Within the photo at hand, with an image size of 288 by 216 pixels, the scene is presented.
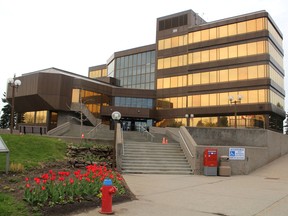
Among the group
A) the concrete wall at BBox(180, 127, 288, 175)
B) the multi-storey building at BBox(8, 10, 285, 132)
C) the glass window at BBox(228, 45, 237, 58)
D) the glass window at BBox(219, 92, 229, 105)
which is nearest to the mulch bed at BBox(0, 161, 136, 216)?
the concrete wall at BBox(180, 127, 288, 175)

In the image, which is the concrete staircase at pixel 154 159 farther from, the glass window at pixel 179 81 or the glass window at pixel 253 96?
the glass window at pixel 179 81

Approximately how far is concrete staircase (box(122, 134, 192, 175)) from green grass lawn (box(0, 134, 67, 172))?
3759mm

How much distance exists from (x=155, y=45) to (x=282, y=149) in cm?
4158

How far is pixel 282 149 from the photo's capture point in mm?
27078

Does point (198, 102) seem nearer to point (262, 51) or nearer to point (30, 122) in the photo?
point (262, 51)

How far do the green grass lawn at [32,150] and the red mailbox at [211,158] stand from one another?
25.8 ft

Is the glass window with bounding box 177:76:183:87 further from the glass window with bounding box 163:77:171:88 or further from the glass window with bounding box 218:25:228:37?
the glass window with bounding box 218:25:228:37

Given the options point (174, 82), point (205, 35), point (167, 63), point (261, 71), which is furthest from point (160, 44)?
point (261, 71)

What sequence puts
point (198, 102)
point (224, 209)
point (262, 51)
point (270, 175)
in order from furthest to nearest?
1. point (198, 102)
2. point (262, 51)
3. point (270, 175)
4. point (224, 209)

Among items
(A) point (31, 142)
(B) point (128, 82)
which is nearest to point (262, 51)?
(B) point (128, 82)

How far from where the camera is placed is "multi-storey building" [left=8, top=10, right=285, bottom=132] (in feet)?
161

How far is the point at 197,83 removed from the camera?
55.4 meters

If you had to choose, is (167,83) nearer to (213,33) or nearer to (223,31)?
(213,33)

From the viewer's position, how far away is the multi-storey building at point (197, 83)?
49.1 metres
